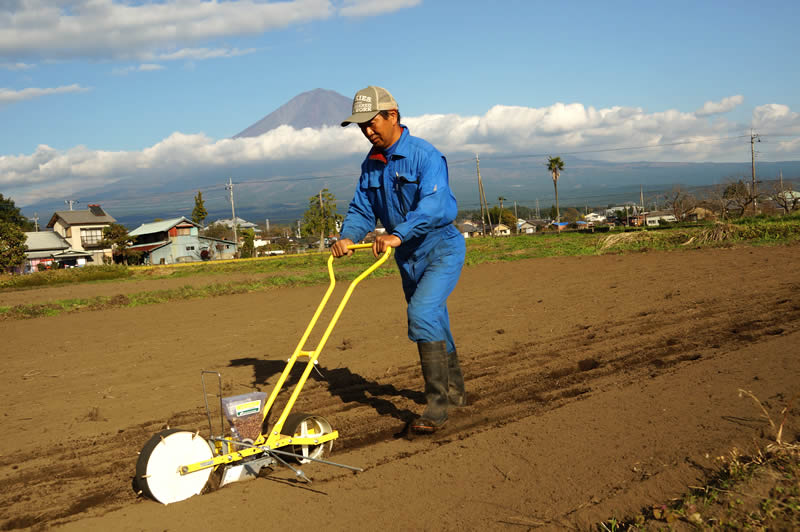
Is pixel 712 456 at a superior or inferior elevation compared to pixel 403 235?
inferior

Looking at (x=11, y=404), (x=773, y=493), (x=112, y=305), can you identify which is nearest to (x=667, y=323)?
(x=773, y=493)

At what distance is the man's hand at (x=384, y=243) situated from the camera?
14.4ft

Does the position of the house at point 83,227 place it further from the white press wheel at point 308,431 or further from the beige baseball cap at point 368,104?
the white press wheel at point 308,431

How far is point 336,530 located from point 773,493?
1999 millimetres

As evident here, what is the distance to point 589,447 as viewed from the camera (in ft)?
13.2

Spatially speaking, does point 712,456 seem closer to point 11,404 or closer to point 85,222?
point 11,404

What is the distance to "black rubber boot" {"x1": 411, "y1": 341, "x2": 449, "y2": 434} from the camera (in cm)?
465

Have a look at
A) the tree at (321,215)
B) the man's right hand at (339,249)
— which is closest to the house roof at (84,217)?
the tree at (321,215)

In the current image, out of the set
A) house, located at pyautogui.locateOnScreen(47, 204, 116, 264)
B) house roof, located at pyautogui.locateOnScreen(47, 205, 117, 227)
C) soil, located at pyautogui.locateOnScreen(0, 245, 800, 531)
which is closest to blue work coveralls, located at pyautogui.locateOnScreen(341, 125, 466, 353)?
soil, located at pyautogui.locateOnScreen(0, 245, 800, 531)

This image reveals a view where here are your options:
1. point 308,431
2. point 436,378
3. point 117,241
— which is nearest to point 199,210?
point 117,241

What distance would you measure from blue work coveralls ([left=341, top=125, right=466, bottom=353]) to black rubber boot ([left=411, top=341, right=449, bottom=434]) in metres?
0.07

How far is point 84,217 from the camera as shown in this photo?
7462cm

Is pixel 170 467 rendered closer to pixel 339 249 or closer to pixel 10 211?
pixel 339 249

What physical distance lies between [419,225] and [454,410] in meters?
1.56
